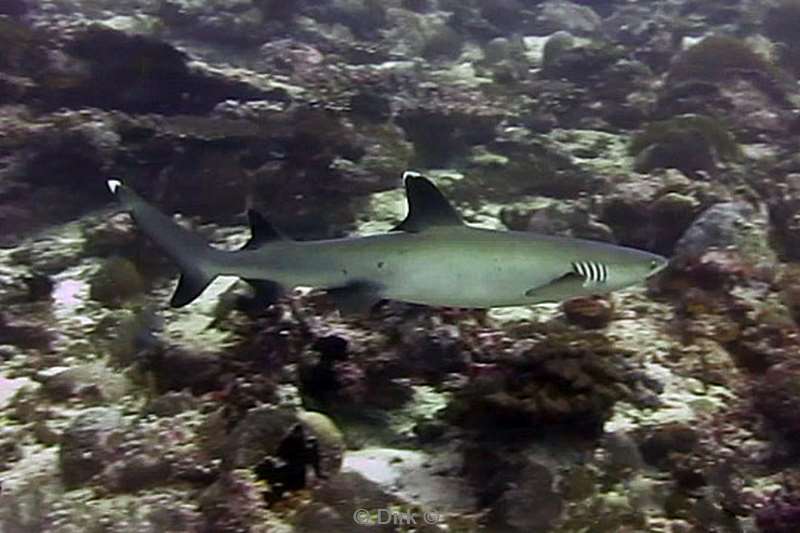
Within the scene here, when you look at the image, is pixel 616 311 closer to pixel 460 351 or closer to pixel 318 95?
pixel 460 351

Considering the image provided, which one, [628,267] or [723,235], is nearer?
[628,267]

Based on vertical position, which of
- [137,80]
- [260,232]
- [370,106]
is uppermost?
[137,80]

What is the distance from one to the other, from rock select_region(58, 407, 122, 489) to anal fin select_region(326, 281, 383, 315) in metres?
1.46

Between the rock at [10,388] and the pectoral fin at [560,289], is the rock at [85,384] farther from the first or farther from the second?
the pectoral fin at [560,289]

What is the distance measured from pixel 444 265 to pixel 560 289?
558 millimetres

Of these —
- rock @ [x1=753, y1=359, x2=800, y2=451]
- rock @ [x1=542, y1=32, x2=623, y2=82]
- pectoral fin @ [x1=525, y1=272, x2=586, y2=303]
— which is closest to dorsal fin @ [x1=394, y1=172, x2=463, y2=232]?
pectoral fin @ [x1=525, y1=272, x2=586, y2=303]

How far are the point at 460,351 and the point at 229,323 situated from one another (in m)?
1.63

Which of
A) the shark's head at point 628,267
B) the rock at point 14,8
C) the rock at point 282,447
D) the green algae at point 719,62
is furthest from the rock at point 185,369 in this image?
the green algae at point 719,62

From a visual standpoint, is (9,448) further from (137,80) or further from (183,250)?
(137,80)

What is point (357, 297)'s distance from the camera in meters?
3.90

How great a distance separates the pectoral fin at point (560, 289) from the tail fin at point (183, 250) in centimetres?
163

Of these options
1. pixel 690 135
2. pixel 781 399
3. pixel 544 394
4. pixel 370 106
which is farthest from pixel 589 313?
pixel 370 106

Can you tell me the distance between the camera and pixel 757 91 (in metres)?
12.2

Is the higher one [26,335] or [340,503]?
[26,335]
